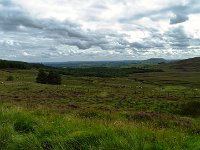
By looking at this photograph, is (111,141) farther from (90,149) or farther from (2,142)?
(2,142)

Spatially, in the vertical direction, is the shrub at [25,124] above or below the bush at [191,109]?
above

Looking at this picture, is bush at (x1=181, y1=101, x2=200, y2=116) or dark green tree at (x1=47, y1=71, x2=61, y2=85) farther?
dark green tree at (x1=47, y1=71, x2=61, y2=85)

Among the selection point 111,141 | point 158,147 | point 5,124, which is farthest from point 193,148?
point 5,124

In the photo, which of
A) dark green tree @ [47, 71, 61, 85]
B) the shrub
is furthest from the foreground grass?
dark green tree @ [47, 71, 61, 85]

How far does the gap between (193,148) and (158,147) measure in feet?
2.59

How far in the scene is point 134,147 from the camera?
7500 millimetres

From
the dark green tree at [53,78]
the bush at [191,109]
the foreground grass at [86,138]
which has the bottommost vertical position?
the dark green tree at [53,78]

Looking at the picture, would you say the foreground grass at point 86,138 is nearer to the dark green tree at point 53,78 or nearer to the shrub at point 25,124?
the shrub at point 25,124

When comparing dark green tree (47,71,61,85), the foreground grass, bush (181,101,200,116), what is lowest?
dark green tree (47,71,61,85)

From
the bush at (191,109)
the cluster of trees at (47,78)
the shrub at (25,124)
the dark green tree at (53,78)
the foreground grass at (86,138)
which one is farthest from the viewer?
the dark green tree at (53,78)

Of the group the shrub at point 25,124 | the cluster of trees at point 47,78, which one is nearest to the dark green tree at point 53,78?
the cluster of trees at point 47,78

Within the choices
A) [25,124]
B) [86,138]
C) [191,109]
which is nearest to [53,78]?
[191,109]

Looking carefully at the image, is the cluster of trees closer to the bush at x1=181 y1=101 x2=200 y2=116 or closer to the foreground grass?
the bush at x1=181 y1=101 x2=200 y2=116

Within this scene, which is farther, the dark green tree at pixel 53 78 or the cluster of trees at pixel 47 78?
the dark green tree at pixel 53 78
